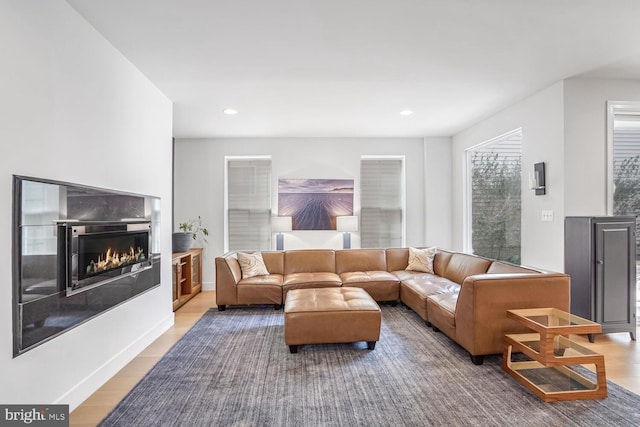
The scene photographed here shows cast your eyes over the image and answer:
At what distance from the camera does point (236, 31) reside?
238cm

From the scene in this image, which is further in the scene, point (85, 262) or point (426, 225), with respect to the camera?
point (426, 225)

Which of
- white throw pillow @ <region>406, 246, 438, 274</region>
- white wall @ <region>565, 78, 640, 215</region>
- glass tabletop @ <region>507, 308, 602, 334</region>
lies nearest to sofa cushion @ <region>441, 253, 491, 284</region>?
white throw pillow @ <region>406, 246, 438, 274</region>

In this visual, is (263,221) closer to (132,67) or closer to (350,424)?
(132,67)

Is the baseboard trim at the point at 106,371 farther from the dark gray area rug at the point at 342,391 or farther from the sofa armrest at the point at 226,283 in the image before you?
the sofa armrest at the point at 226,283

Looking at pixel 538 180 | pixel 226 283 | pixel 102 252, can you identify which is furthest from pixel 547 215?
pixel 102 252

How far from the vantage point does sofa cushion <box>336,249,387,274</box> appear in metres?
5.02

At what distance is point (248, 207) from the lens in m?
5.68

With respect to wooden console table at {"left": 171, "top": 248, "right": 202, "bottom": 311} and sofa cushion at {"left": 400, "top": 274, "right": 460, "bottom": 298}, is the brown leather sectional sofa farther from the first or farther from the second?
wooden console table at {"left": 171, "top": 248, "right": 202, "bottom": 311}

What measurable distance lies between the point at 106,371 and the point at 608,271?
14.8 feet

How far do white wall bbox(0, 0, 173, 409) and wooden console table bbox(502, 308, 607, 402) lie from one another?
312 centimetres

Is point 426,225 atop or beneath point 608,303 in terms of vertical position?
atop

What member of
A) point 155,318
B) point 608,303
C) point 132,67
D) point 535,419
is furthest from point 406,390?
point 132,67

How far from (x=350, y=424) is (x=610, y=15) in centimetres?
326

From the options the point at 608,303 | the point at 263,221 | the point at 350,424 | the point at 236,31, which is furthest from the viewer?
the point at 263,221
